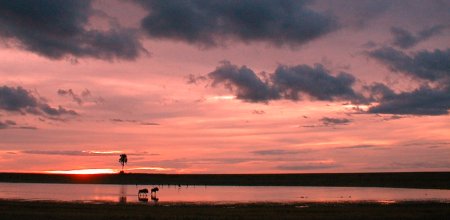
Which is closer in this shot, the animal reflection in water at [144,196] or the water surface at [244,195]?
the water surface at [244,195]

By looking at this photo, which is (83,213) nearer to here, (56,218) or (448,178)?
(56,218)

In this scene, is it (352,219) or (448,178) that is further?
(448,178)

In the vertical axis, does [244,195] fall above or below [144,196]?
below

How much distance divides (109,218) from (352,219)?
16260 millimetres

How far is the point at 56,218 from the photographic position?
120 ft

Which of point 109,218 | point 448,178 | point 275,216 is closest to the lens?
point 109,218

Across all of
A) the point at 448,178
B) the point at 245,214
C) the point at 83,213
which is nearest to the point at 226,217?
the point at 245,214

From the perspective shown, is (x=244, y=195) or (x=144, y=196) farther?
(x=244, y=195)

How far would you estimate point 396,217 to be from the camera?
3841 cm

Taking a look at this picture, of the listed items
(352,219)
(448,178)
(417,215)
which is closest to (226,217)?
(352,219)

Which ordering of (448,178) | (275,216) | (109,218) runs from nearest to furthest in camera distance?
(109,218) < (275,216) < (448,178)

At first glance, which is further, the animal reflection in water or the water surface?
the animal reflection in water

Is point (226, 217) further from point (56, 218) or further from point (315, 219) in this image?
point (56, 218)

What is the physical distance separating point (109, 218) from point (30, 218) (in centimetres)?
534
